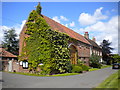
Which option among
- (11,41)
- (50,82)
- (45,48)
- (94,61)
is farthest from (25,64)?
(11,41)

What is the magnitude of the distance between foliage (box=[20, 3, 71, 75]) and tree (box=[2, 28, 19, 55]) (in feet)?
96.0

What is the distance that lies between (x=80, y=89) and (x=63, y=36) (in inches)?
479

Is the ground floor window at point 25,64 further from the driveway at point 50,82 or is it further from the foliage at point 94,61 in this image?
the foliage at point 94,61

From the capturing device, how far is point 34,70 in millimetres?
18906

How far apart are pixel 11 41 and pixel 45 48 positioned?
34.0m

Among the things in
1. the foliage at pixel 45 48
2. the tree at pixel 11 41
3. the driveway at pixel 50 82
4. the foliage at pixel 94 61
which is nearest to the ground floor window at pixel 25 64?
the foliage at pixel 45 48

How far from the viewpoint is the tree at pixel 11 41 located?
4673 cm

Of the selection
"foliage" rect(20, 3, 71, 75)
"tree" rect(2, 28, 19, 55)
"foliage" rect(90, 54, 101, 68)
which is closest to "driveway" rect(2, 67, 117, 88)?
"foliage" rect(20, 3, 71, 75)

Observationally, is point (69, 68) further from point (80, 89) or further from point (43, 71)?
point (80, 89)

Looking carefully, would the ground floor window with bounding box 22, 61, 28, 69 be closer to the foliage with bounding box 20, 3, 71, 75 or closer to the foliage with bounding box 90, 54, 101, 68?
the foliage with bounding box 20, 3, 71, 75

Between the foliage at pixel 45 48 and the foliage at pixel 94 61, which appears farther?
the foliage at pixel 94 61

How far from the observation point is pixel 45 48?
17.8 meters

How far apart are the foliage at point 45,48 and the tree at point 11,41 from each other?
96.0 feet

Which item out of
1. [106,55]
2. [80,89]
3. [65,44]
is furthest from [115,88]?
[106,55]
